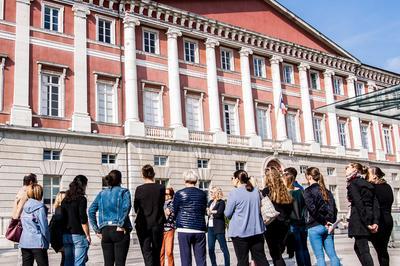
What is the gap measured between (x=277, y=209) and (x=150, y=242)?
91.5 inches

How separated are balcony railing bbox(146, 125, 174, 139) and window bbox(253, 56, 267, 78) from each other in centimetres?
911

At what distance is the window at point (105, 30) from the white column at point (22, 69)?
A: 3.92 m

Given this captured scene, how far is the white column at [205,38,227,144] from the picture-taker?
92.9ft

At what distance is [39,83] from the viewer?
22.5 m

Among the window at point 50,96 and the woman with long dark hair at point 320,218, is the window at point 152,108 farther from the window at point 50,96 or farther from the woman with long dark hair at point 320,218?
the woman with long dark hair at point 320,218

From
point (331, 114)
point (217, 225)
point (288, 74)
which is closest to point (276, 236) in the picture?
point (217, 225)

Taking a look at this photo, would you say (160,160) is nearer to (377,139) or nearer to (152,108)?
(152,108)

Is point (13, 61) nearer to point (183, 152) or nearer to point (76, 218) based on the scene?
point (183, 152)

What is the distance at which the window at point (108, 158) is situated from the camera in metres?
23.8

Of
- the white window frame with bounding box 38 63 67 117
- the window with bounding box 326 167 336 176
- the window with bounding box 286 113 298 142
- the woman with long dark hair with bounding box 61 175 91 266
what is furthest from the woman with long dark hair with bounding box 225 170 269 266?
the window with bounding box 326 167 336 176

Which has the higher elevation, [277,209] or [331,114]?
[331,114]

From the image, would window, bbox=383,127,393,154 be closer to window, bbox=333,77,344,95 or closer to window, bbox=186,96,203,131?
window, bbox=333,77,344,95

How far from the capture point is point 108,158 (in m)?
23.9

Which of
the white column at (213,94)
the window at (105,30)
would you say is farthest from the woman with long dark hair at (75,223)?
the white column at (213,94)
